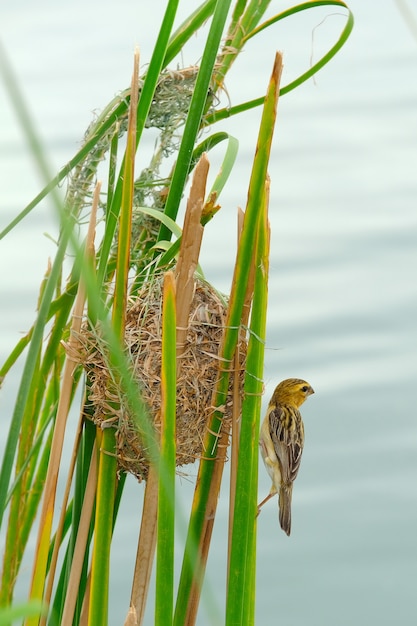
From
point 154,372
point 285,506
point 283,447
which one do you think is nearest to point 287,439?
point 283,447

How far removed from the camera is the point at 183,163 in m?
2.21

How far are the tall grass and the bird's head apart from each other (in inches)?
40.1

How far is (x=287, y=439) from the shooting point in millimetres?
3301

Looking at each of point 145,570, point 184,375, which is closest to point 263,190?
point 184,375

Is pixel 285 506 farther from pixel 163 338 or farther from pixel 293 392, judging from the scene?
pixel 163 338

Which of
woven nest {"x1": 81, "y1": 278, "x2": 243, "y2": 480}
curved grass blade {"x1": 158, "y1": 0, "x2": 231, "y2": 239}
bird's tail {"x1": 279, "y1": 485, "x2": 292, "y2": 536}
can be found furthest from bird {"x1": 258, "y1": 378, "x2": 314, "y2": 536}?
curved grass blade {"x1": 158, "y1": 0, "x2": 231, "y2": 239}

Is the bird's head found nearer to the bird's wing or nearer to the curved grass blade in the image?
the bird's wing

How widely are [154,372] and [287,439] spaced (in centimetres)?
101

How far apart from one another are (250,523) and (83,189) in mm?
1083

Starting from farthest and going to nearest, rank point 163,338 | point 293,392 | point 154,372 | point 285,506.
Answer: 1. point 293,392
2. point 285,506
3. point 154,372
4. point 163,338

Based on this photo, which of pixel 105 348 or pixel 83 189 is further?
pixel 83 189

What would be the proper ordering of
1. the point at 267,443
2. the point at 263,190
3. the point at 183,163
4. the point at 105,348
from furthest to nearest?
the point at 267,443 < the point at 105,348 < the point at 183,163 < the point at 263,190

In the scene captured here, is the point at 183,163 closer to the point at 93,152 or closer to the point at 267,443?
the point at 93,152

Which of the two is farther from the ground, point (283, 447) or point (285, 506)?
point (283, 447)
